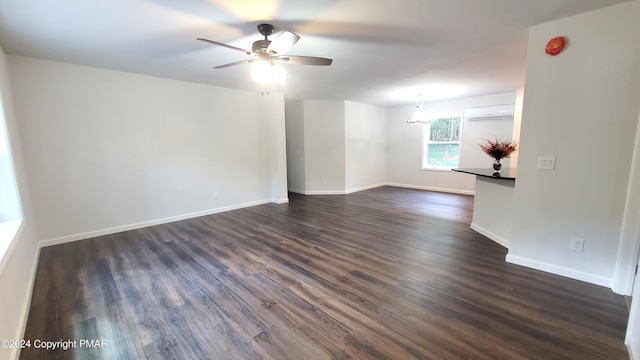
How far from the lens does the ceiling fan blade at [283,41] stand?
2.03 meters

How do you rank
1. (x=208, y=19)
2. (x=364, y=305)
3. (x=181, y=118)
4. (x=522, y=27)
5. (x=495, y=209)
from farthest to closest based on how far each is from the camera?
(x=181, y=118) < (x=495, y=209) < (x=522, y=27) < (x=208, y=19) < (x=364, y=305)

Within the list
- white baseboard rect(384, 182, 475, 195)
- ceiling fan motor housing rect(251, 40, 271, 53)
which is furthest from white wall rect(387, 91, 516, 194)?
ceiling fan motor housing rect(251, 40, 271, 53)

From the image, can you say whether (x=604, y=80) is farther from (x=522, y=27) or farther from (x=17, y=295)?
(x=17, y=295)

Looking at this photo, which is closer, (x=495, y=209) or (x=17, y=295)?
(x=17, y=295)

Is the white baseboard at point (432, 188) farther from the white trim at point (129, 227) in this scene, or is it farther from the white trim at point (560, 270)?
the white trim at point (129, 227)

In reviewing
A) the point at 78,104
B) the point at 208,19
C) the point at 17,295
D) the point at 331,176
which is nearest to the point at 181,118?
the point at 78,104

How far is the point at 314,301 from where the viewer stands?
212 cm

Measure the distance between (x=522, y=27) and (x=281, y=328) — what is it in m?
3.43

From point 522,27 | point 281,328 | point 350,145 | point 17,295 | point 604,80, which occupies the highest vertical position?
point 522,27

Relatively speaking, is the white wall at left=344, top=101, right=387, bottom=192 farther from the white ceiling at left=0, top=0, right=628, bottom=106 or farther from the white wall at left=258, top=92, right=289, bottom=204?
the white ceiling at left=0, top=0, right=628, bottom=106

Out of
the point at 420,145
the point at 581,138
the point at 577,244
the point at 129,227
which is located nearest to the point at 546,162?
the point at 581,138

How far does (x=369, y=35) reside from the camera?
258 cm

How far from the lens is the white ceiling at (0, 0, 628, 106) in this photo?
2.03m

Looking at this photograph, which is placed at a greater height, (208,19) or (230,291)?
(208,19)
